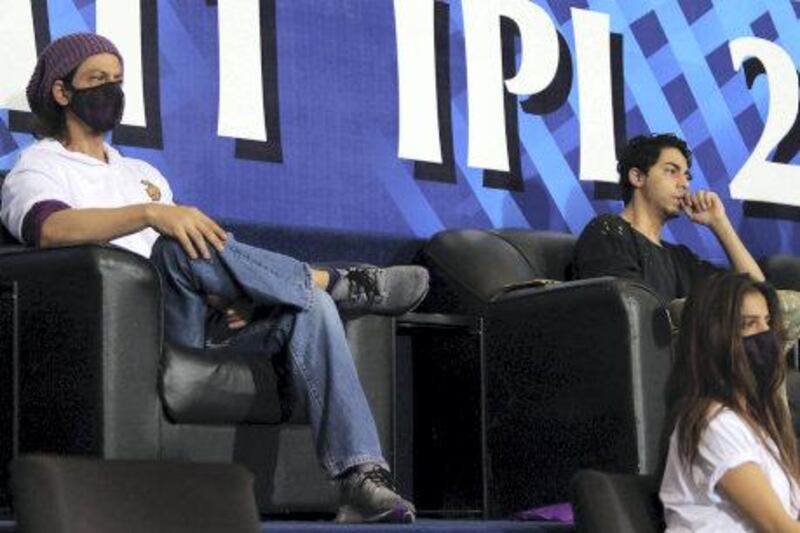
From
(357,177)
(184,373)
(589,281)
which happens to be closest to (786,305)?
(589,281)

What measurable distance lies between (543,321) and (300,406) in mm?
820

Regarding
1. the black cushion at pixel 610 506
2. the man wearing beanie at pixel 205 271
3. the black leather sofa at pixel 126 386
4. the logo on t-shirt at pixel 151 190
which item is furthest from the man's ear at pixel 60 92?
the black cushion at pixel 610 506

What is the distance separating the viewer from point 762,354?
3225 millimetres

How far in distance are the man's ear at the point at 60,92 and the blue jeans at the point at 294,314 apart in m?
0.50

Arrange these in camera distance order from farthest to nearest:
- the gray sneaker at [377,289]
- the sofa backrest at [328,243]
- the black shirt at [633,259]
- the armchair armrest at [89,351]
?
1. the sofa backrest at [328,243]
2. the black shirt at [633,259]
3. the gray sneaker at [377,289]
4. the armchair armrest at [89,351]

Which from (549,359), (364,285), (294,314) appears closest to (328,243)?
(549,359)

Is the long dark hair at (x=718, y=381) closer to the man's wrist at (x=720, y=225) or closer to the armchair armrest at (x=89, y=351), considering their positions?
the armchair armrest at (x=89, y=351)

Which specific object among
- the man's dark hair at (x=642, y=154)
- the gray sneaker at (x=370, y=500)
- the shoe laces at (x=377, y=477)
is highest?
the man's dark hair at (x=642, y=154)

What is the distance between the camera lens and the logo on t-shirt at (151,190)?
4.11 m

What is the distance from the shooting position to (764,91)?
5.85 metres

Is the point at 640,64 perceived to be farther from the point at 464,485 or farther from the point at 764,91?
the point at 464,485

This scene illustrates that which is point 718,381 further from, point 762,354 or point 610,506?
point 610,506

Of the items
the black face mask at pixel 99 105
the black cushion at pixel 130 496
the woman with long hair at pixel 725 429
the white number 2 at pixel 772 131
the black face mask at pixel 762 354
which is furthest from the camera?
the white number 2 at pixel 772 131

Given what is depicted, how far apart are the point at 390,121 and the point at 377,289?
126 centimetres
